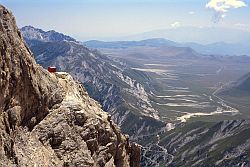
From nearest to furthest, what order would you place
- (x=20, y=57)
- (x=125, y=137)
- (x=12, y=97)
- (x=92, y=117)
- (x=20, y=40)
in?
(x=12, y=97) < (x=20, y=57) < (x=20, y=40) < (x=92, y=117) < (x=125, y=137)

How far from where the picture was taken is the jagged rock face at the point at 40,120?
40594mm

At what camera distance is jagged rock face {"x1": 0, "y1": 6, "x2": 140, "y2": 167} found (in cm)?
4059

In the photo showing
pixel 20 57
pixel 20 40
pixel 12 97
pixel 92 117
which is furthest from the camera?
pixel 92 117

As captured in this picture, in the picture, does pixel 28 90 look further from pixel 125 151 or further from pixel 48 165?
pixel 125 151

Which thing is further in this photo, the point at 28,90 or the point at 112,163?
the point at 112,163

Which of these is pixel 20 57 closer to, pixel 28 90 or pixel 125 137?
pixel 28 90

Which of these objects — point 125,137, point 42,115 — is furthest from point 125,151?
point 42,115

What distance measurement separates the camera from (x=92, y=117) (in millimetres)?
52938

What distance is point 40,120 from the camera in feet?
155

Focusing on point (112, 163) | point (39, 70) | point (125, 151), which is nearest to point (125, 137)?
point (125, 151)

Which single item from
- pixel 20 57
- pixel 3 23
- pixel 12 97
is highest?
pixel 3 23

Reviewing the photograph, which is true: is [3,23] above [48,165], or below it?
above

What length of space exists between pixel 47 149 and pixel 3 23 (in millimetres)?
13339

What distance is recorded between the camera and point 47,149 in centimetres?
4534
